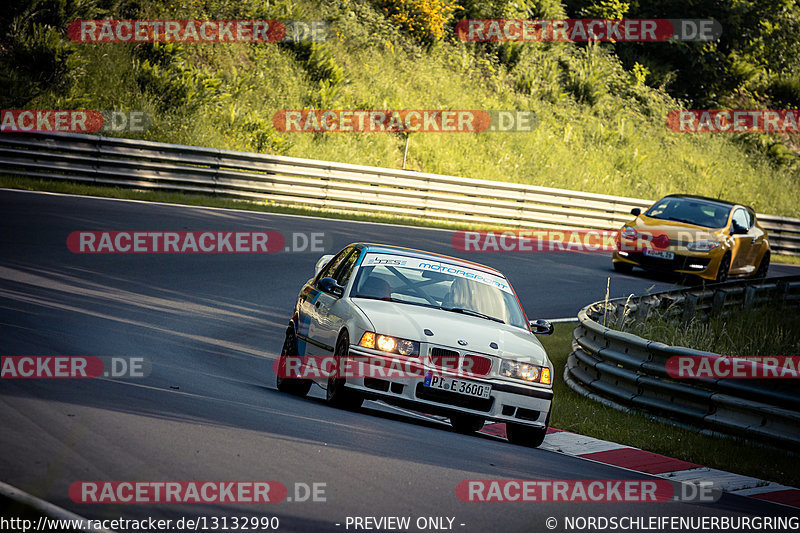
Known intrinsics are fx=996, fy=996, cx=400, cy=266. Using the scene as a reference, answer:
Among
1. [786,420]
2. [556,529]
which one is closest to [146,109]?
[786,420]

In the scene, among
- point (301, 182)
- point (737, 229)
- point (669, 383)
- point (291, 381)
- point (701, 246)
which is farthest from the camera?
point (301, 182)

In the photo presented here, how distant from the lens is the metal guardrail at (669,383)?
8.37 m

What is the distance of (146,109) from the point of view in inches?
1051

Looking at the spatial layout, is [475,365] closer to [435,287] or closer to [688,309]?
[435,287]

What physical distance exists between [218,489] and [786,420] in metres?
5.15

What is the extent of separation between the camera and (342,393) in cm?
803
